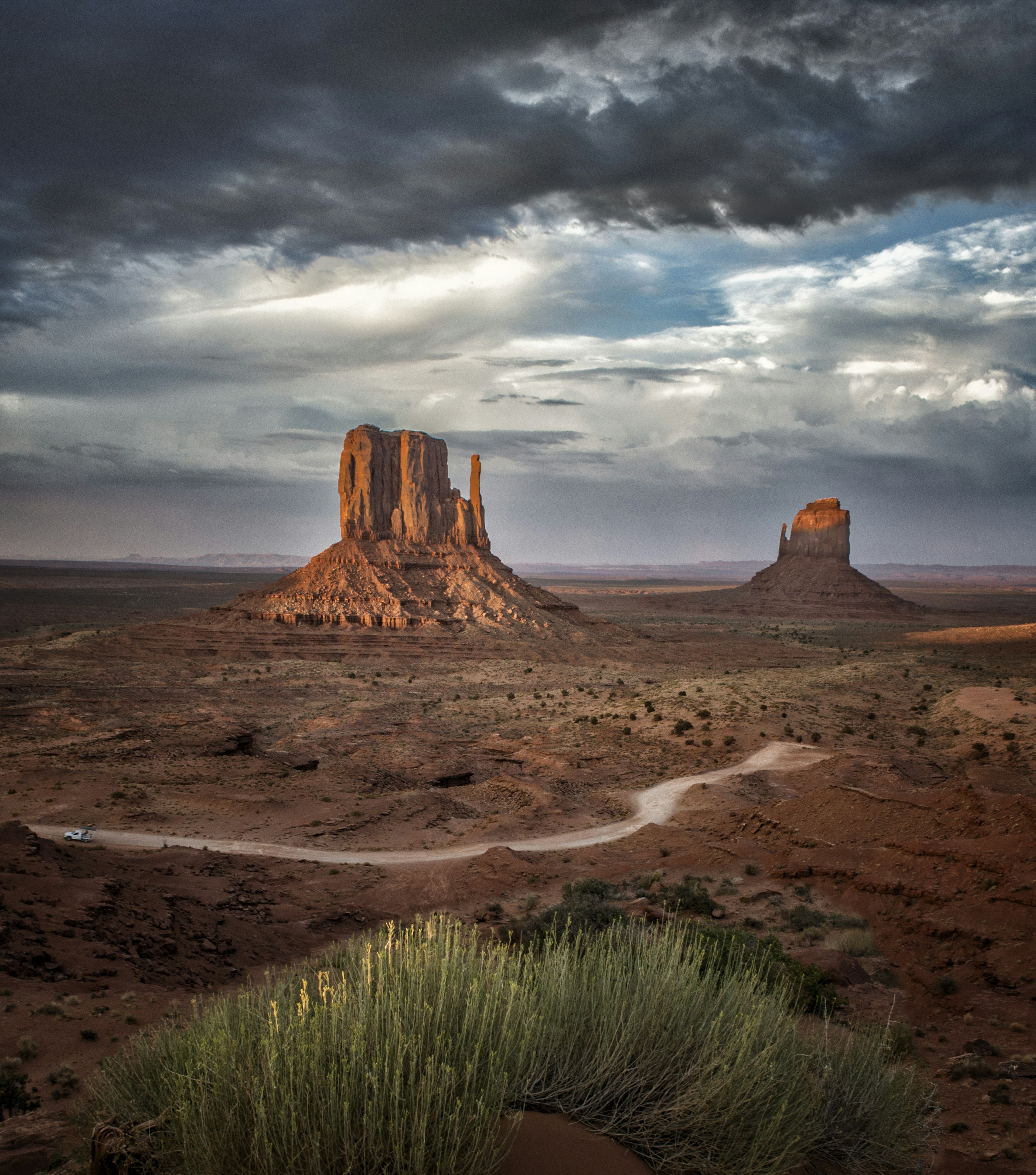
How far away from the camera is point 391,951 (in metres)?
6.64

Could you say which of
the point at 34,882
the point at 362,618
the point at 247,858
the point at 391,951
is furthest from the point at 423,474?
the point at 391,951

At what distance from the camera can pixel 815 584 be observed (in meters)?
142

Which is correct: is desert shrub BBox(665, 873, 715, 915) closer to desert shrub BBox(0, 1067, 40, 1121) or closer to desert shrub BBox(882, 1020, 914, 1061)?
desert shrub BBox(882, 1020, 914, 1061)

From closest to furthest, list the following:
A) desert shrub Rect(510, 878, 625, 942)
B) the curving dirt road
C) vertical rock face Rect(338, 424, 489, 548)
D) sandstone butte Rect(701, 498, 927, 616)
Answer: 1. desert shrub Rect(510, 878, 625, 942)
2. the curving dirt road
3. vertical rock face Rect(338, 424, 489, 548)
4. sandstone butte Rect(701, 498, 927, 616)

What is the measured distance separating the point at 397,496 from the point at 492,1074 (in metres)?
92.4

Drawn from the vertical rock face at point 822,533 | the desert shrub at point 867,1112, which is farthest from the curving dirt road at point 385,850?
the vertical rock face at point 822,533

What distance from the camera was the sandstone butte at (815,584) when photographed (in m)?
133

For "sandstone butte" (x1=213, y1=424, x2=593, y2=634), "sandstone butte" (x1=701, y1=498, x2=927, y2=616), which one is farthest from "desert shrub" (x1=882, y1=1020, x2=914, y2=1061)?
"sandstone butte" (x1=701, y1=498, x2=927, y2=616)

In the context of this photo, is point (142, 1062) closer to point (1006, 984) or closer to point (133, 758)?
point (1006, 984)

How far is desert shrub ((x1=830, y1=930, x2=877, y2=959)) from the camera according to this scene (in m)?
12.7

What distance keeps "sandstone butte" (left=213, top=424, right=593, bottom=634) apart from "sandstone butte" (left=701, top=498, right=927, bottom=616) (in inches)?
2436

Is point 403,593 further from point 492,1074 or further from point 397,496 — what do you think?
point 492,1074

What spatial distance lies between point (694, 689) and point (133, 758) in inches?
1163

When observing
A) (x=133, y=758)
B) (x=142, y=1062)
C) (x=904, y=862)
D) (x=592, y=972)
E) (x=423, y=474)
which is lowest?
(x=133, y=758)
